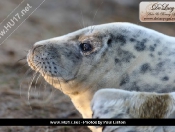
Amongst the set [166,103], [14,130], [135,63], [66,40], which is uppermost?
[66,40]

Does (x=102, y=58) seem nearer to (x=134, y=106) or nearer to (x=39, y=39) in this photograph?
(x=134, y=106)

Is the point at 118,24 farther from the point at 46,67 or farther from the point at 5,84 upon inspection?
the point at 5,84

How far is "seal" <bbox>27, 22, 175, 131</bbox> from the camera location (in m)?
1.75

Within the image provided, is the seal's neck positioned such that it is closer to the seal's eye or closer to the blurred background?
the seal's eye

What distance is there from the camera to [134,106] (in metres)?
1.58

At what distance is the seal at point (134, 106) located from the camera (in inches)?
61.8

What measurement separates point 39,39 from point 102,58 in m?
1.60

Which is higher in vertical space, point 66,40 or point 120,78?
point 66,40

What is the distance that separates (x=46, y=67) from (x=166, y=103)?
487mm

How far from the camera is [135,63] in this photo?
1748mm

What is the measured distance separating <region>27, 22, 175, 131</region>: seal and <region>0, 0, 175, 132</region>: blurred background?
365 millimetres

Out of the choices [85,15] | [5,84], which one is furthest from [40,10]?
[5,84]

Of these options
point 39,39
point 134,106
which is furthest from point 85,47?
point 39,39

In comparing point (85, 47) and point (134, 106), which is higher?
point (85, 47)
